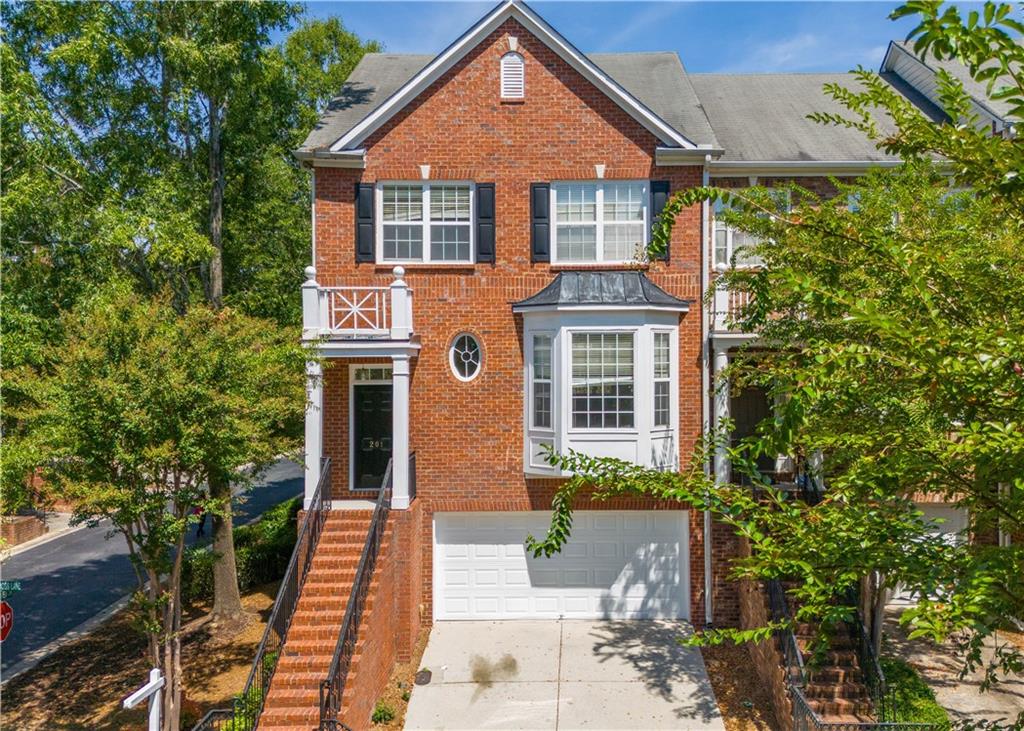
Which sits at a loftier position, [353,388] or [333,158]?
[333,158]

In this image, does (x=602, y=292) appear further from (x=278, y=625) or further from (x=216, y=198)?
(x=216, y=198)

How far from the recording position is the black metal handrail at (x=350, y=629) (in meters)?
7.86

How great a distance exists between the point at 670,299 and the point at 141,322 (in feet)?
27.2

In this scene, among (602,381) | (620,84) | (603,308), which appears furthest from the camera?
(620,84)

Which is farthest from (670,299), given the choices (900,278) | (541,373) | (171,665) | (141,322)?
(171,665)

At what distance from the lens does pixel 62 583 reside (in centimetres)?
1595

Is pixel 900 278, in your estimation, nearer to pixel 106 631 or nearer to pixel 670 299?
pixel 670 299

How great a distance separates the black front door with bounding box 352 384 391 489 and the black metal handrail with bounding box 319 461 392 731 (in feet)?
4.67

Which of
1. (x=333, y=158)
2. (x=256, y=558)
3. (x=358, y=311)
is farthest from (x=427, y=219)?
(x=256, y=558)

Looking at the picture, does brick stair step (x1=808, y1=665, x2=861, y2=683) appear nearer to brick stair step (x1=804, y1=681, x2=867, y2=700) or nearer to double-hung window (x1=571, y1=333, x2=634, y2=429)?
brick stair step (x1=804, y1=681, x2=867, y2=700)

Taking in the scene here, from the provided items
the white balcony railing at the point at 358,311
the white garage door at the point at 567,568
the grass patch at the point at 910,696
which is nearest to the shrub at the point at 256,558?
the white garage door at the point at 567,568

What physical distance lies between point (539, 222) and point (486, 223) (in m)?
0.98

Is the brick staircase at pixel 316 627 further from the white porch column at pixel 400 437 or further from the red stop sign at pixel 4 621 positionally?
the red stop sign at pixel 4 621

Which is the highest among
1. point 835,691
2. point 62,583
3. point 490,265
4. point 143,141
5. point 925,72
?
point 925,72
